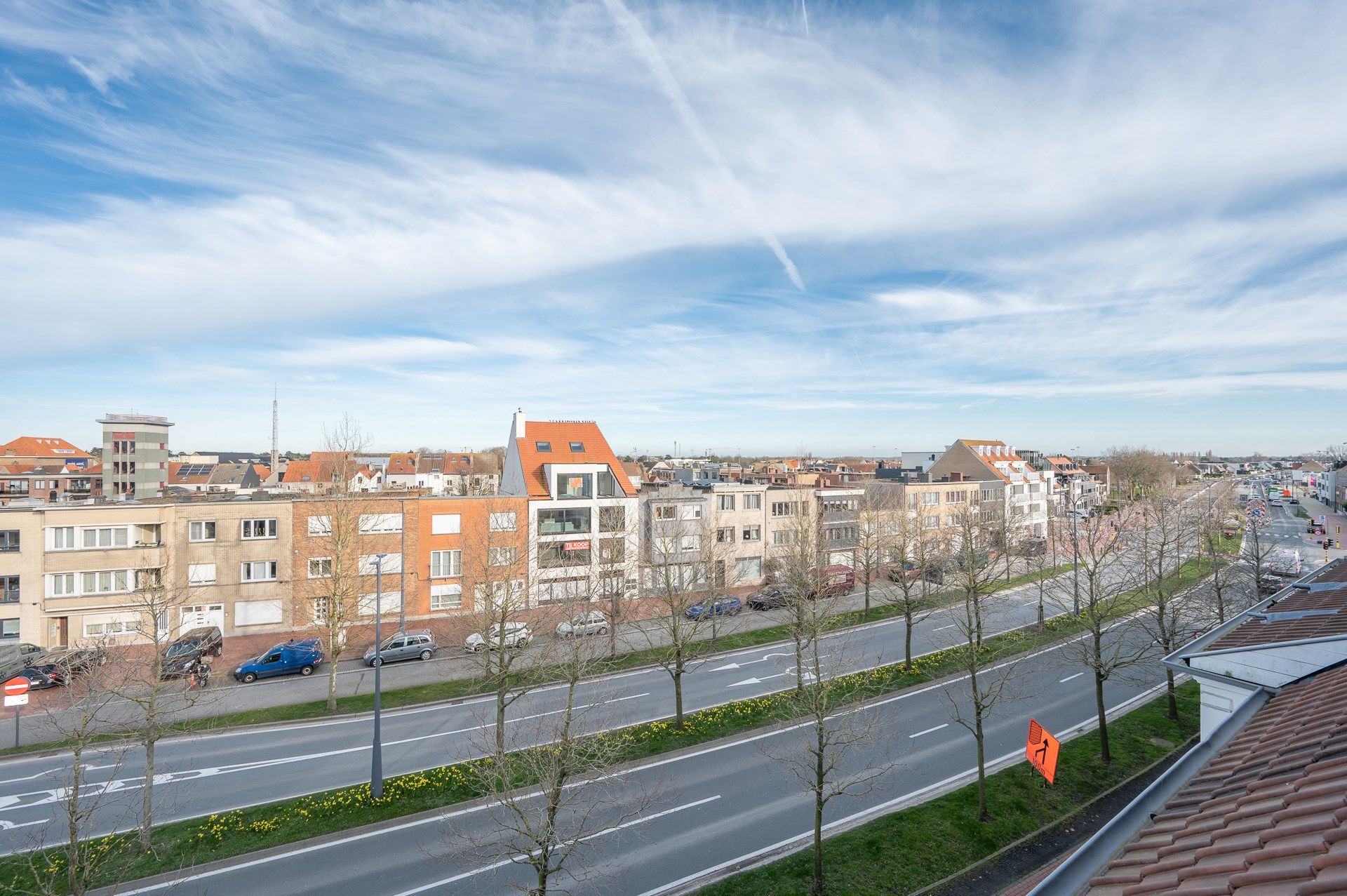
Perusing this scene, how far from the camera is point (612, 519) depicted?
38.0 m

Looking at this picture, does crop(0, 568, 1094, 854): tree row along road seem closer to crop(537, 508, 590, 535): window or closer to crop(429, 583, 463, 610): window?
crop(429, 583, 463, 610): window

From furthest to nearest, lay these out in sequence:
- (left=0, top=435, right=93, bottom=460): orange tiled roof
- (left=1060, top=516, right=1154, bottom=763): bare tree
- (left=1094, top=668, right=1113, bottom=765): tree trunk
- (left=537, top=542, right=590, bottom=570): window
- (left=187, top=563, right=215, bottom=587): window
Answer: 1. (left=0, top=435, right=93, bottom=460): orange tiled roof
2. (left=537, top=542, right=590, bottom=570): window
3. (left=187, top=563, right=215, bottom=587): window
4. (left=1060, top=516, right=1154, bottom=763): bare tree
5. (left=1094, top=668, right=1113, bottom=765): tree trunk

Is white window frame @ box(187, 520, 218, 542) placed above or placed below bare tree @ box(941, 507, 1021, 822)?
above

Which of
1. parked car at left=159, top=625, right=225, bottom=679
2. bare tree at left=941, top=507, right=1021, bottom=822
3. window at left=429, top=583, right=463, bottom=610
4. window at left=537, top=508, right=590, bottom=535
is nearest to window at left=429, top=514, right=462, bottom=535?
window at left=429, top=583, right=463, bottom=610

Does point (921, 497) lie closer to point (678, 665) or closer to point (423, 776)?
point (678, 665)

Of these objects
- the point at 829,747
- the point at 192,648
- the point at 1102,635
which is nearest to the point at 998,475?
the point at 1102,635

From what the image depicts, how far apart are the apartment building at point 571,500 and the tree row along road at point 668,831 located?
15.6 meters

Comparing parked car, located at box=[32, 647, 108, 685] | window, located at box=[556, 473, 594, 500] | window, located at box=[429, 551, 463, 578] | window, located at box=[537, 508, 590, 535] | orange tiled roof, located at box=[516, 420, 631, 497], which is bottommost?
window, located at box=[429, 551, 463, 578]

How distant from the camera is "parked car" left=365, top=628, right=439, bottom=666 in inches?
1291

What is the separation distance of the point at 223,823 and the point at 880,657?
26.1m

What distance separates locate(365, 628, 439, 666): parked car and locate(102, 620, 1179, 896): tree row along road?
16301 mm

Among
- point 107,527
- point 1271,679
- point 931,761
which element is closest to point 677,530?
point 931,761

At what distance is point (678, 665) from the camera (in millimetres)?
23766

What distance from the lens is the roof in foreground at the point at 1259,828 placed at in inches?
144
